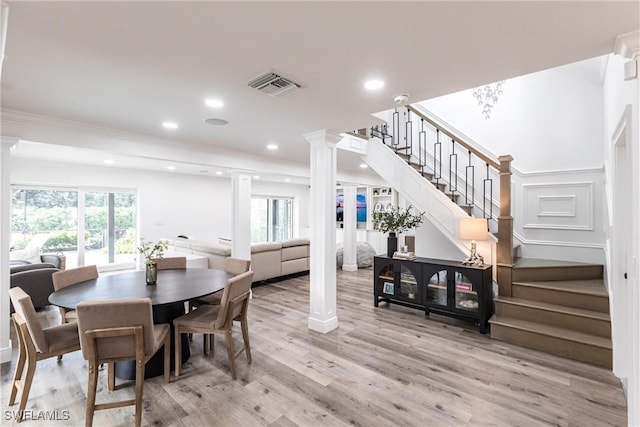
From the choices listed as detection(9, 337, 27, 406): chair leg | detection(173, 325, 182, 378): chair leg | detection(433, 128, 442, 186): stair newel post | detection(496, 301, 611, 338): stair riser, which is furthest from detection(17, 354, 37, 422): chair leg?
detection(433, 128, 442, 186): stair newel post

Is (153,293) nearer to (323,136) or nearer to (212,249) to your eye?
(323,136)

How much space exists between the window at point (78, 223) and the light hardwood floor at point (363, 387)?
4.03 meters

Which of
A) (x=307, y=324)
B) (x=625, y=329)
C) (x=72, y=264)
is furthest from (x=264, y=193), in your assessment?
(x=625, y=329)

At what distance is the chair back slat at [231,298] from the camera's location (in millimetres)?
2461

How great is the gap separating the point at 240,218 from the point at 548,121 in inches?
191

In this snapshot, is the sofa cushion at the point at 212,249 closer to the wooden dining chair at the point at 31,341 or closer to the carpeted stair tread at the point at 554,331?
the wooden dining chair at the point at 31,341

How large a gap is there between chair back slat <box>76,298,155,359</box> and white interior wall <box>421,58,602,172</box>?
16.6 feet

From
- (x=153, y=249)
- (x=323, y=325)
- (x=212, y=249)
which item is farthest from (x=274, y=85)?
(x=212, y=249)

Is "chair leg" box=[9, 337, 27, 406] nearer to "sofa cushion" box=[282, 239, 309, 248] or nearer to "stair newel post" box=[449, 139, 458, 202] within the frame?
"sofa cushion" box=[282, 239, 309, 248]

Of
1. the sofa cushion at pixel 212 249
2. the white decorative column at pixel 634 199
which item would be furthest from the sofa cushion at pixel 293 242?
the white decorative column at pixel 634 199

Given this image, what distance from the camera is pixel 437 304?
12.7 feet

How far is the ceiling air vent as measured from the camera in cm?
215

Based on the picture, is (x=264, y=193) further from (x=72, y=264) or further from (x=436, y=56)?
(x=436, y=56)

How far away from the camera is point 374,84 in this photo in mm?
2262
